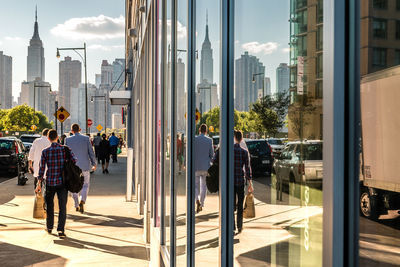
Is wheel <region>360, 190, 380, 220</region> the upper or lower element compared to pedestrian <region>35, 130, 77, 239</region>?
upper

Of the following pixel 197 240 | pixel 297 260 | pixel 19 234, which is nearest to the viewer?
pixel 297 260

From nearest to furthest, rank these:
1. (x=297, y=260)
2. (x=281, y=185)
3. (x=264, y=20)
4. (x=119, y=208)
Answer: (x=297, y=260) < (x=281, y=185) < (x=264, y=20) < (x=119, y=208)

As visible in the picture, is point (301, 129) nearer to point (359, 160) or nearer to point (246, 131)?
point (359, 160)

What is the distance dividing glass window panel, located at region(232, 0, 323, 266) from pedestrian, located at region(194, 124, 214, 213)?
0.61 m

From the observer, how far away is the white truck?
2.60 feet

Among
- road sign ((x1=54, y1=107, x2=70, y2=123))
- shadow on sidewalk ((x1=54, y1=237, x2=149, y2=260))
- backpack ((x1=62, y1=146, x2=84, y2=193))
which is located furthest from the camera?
road sign ((x1=54, y1=107, x2=70, y2=123))

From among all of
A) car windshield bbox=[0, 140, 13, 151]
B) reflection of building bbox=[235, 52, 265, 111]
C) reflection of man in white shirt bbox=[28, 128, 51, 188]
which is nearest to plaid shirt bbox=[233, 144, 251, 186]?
reflection of building bbox=[235, 52, 265, 111]

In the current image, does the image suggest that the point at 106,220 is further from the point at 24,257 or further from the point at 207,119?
the point at 207,119

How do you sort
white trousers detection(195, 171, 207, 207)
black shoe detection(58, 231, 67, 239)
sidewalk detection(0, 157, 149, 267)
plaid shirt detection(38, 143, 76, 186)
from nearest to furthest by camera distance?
white trousers detection(195, 171, 207, 207), sidewalk detection(0, 157, 149, 267), plaid shirt detection(38, 143, 76, 186), black shoe detection(58, 231, 67, 239)

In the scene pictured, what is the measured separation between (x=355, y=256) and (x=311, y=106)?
364 millimetres

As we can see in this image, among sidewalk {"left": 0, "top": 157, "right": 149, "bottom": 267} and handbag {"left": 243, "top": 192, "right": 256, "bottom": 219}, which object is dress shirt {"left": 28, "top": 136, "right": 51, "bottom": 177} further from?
handbag {"left": 243, "top": 192, "right": 256, "bottom": 219}

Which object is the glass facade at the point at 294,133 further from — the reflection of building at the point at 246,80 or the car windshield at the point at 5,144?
the car windshield at the point at 5,144

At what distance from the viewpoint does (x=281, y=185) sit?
4.55 ft

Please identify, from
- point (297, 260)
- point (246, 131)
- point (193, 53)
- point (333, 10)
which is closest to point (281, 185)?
point (297, 260)
